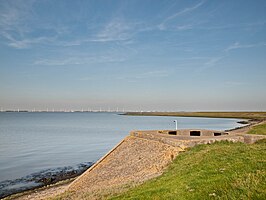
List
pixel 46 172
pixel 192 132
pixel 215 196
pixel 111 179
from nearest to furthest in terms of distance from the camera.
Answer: pixel 215 196
pixel 111 179
pixel 192 132
pixel 46 172

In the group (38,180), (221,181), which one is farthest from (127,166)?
(38,180)

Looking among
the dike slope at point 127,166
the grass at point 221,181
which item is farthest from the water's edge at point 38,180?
the grass at point 221,181

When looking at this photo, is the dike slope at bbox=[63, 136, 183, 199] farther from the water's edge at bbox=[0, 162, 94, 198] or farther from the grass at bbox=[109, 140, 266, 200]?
the water's edge at bbox=[0, 162, 94, 198]

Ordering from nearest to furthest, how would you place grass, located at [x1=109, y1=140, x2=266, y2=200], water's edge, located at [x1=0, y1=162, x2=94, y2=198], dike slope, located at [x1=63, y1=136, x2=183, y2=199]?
1. grass, located at [x1=109, y1=140, x2=266, y2=200]
2. dike slope, located at [x1=63, y1=136, x2=183, y2=199]
3. water's edge, located at [x1=0, y1=162, x2=94, y2=198]

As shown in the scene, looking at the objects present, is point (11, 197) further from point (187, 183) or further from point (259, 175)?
point (259, 175)

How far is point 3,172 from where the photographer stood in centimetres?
3194

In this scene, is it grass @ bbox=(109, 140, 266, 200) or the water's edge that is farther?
the water's edge

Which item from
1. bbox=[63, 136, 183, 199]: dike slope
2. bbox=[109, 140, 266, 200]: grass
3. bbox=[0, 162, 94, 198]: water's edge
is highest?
bbox=[109, 140, 266, 200]: grass

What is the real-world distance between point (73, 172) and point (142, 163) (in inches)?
605

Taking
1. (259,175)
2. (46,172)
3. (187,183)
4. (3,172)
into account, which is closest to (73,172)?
(46,172)

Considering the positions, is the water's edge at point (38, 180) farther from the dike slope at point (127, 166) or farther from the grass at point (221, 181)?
the grass at point (221, 181)

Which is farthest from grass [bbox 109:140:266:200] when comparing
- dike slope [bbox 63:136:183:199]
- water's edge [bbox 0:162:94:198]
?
water's edge [bbox 0:162:94:198]

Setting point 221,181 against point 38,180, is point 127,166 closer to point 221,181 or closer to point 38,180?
point 221,181

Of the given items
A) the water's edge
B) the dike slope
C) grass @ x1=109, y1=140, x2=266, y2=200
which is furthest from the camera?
the water's edge
